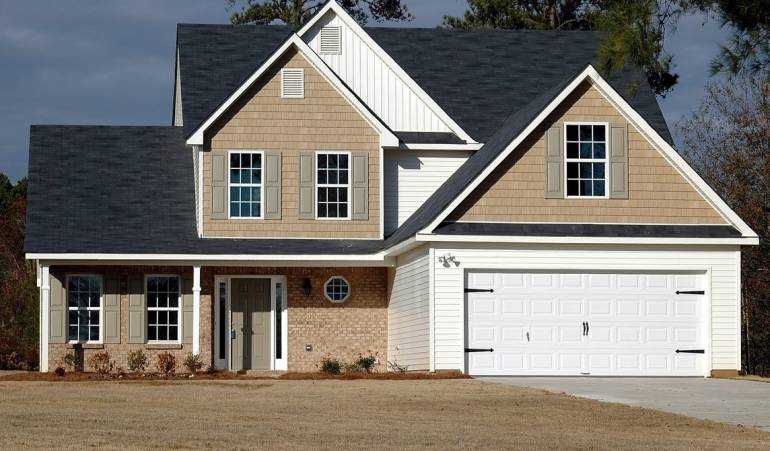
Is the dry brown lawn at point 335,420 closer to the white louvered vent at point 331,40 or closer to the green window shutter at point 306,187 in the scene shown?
the green window shutter at point 306,187

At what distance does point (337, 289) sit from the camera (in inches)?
1199

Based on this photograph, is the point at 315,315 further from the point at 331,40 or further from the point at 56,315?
the point at 331,40

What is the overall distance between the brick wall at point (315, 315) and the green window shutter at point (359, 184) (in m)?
1.31

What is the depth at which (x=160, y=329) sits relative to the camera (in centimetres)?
3011

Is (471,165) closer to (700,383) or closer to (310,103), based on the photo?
(310,103)

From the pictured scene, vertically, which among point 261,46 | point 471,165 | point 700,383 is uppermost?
point 261,46

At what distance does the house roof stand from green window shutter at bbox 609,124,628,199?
152 inches

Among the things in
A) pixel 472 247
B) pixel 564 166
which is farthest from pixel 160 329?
pixel 564 166

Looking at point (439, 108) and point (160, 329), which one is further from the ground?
point (439, 108)

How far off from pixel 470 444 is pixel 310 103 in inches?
645

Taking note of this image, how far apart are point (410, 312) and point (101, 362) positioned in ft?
21.6

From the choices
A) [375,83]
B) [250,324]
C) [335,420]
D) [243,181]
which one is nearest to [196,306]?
[250,324]

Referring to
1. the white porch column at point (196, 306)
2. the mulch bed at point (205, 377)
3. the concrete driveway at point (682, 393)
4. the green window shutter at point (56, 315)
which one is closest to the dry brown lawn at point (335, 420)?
the concrete driveway at point (682, 393)

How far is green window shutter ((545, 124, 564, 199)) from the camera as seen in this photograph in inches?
1072
